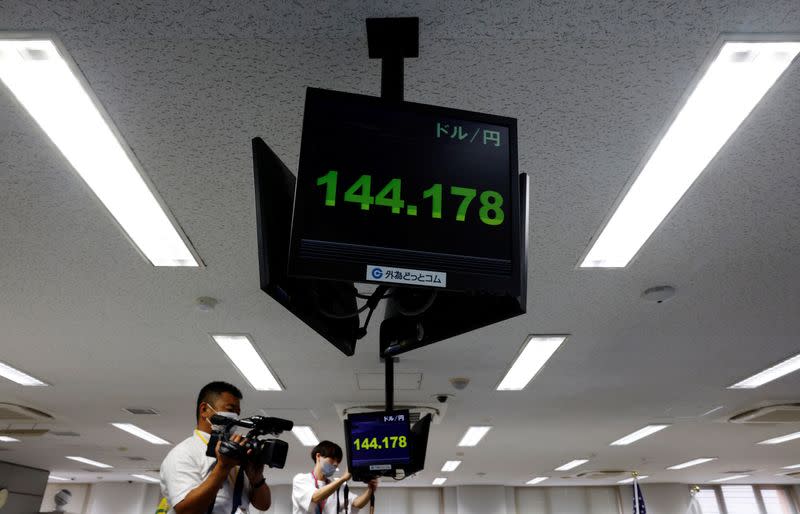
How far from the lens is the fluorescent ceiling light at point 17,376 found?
550cm

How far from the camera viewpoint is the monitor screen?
157 inches

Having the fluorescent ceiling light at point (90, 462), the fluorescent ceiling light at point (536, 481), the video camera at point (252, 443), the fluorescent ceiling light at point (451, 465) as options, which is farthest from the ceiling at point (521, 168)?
the fluorescent ceiling light at point (536, 481)

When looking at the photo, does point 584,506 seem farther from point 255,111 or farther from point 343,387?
point 255,111

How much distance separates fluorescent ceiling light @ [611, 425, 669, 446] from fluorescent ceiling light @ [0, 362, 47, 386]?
29.1ft

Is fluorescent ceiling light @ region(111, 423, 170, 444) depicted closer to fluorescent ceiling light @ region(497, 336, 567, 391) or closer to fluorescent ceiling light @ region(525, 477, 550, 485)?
fluorescent ceiling light @ region(497, 336, 567, 391)

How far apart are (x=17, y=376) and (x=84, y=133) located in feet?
16.3

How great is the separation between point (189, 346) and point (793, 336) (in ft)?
18.5

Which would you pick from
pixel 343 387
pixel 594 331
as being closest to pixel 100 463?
pixel 343 387

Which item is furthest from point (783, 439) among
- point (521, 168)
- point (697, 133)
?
point (521, 168)

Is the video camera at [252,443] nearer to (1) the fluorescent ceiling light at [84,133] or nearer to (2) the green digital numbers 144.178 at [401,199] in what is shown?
(2) the green digital numbers 144.178 at [401,199]

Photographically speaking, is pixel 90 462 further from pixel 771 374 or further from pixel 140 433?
pixel 771 374

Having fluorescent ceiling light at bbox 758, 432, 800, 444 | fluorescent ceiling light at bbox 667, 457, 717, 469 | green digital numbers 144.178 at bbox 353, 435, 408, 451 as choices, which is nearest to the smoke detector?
green digital numbers 144.178 at bbox 353, 435, 408, 451

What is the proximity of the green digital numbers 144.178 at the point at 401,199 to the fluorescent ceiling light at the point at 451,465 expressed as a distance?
11.5m

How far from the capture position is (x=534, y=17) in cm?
180
